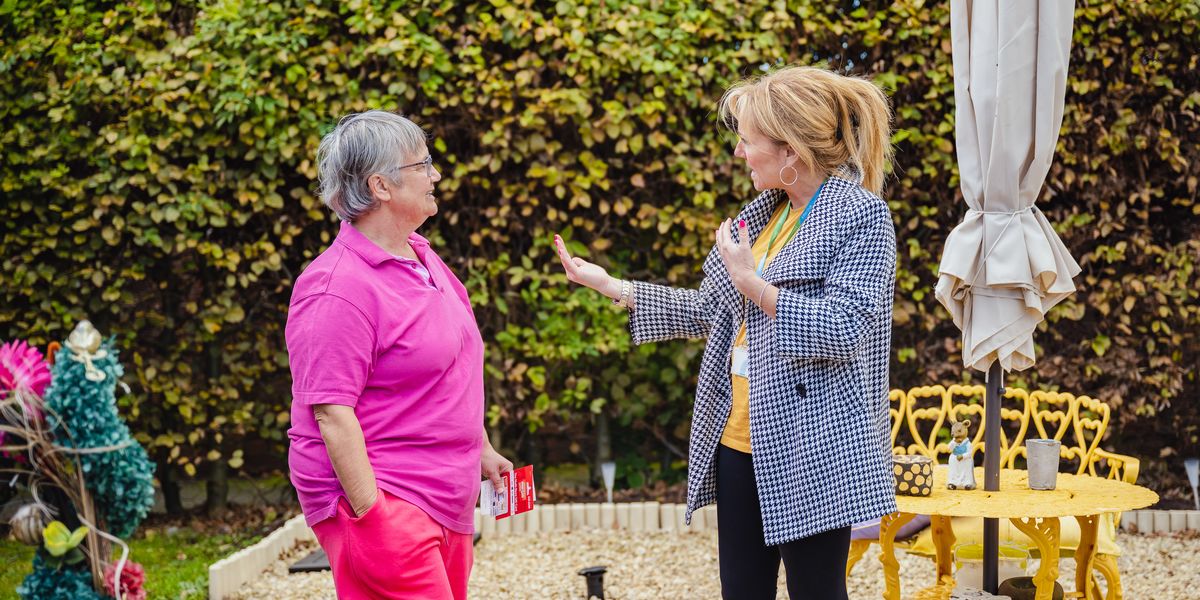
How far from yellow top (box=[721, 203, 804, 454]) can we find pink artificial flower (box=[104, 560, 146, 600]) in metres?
1.25

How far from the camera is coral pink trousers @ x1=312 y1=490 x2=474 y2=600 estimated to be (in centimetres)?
227

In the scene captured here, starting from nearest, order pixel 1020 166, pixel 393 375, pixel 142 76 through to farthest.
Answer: pixel 393 375 < pixel 1020 166 < pixel 142 76

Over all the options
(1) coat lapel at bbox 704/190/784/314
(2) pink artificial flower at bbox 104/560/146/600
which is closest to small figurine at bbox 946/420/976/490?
(1) coat lapel at bbox 704/190/784/314

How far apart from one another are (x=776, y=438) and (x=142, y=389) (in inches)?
155

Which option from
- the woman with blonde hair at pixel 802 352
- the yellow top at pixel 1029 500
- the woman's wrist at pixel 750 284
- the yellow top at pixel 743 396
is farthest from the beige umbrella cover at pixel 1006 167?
the woman's wrist at pixel 750 284

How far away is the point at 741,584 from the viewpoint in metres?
2.51

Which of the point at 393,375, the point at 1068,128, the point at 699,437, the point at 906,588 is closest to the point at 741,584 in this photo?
the point at 699,437

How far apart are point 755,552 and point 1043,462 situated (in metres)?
1.36

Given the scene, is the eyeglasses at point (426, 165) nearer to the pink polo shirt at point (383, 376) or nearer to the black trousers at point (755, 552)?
the pink polo shirt at point (383, 376)

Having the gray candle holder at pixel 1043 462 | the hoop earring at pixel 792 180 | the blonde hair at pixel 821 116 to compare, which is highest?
the blonde hair at pixel 821 116

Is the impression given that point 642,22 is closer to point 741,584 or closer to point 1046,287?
point 1046,287

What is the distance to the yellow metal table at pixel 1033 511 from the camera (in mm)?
3113

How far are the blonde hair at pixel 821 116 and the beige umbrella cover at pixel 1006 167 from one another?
3.02ft

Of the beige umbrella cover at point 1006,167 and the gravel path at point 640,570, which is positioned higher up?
the beige umbrella cover at point 1006,167
